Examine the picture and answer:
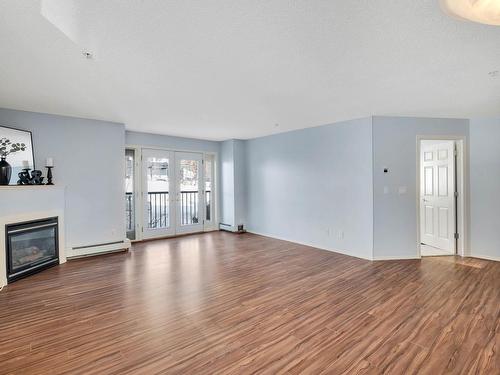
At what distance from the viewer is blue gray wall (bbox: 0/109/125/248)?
419 centimetres

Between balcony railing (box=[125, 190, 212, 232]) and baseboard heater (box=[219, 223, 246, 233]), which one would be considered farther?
baseboard heater (box=[219, 223, 246, 233])

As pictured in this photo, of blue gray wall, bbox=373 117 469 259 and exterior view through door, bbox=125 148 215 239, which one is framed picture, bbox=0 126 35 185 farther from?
blue gray wall, bbox=373 117 469 259

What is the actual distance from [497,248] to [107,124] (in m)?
7.18

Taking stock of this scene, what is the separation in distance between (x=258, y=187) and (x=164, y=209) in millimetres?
2379

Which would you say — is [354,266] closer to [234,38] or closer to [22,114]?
[234,38]

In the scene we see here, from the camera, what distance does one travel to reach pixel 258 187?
653 cm

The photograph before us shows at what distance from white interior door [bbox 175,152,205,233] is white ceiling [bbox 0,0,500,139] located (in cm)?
248

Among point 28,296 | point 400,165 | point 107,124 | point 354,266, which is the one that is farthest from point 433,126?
point 28,296

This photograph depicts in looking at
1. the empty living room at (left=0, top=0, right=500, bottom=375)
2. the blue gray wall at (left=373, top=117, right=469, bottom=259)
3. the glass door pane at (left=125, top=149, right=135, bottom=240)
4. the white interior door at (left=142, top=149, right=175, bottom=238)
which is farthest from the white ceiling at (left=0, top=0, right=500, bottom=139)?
the white interior door at (left=142, top=149, right=175, bottom=238)

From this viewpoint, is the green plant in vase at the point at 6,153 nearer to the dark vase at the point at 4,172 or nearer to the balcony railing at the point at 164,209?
the dark vase at the point at 4,172

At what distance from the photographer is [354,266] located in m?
3.97

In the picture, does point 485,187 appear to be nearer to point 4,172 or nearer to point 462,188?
point 462,188

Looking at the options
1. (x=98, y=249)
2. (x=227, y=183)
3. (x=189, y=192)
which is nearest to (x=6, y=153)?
(x=98, y=249)

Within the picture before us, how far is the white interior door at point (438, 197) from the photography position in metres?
4.58
